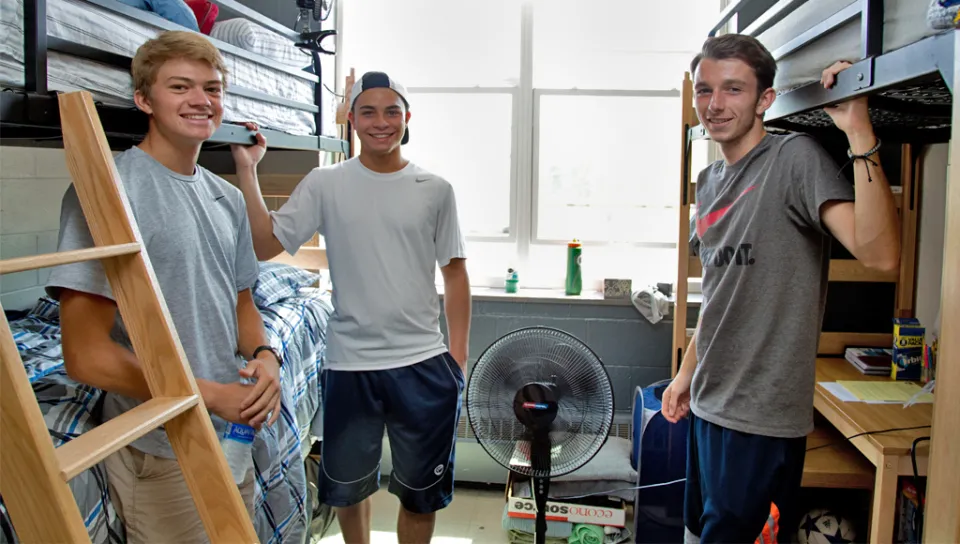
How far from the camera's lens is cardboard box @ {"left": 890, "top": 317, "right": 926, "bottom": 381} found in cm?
257

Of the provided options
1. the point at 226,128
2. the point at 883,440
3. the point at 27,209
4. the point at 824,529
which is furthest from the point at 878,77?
the point at 27,209

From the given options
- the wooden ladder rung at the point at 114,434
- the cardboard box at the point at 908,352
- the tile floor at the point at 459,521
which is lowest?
the tile floor at the point at 459,521

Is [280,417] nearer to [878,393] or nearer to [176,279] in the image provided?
[176,279]

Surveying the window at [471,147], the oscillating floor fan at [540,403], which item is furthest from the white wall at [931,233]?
the window at [471,147]

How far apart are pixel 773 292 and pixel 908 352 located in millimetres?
1372

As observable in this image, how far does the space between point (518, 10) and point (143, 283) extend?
2.95 m

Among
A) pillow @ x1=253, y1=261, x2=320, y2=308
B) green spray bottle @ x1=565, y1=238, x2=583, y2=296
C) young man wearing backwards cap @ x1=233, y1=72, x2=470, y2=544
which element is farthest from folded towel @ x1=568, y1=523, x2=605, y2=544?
pillow @ x1=253, y1=261, x2=320, y2=308

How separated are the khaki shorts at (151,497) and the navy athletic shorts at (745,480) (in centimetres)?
125

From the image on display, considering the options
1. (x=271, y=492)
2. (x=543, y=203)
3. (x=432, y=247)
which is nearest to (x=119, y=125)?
(x=432, y=247)

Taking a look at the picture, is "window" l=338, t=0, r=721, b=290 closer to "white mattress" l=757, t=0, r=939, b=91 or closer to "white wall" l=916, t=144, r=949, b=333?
"white wall" l=916, t=144, r=949, b=333

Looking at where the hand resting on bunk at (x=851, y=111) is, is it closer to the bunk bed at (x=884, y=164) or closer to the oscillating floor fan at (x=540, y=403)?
the bunk bed at (x=884, y=164)

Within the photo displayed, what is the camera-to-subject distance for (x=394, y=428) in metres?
2.20

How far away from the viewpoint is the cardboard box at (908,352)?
2574mm

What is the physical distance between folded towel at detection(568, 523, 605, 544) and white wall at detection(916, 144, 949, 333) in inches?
62.1
